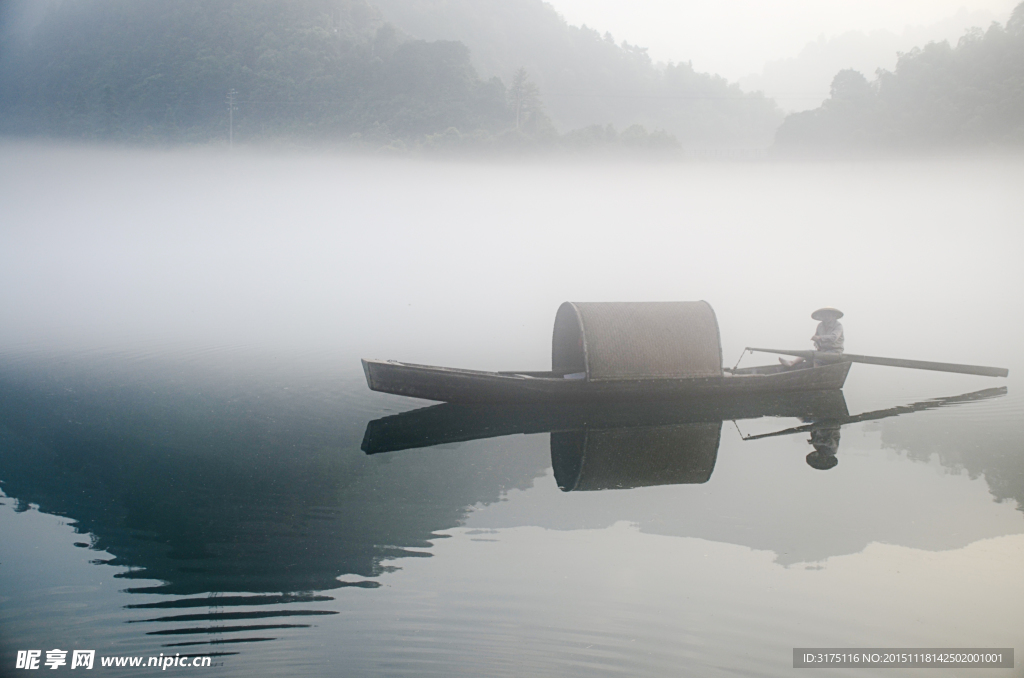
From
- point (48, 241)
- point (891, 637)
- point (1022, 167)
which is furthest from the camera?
point (1022, 167)

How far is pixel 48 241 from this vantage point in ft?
231

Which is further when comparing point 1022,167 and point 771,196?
point 771,196

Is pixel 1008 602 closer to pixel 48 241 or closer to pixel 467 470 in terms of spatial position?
pixel 467 470

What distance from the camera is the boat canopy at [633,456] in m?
8.95

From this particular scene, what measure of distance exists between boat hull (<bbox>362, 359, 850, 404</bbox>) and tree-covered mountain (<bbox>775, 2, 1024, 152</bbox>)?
8174 cm

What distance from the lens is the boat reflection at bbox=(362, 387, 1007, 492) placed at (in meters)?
9.35

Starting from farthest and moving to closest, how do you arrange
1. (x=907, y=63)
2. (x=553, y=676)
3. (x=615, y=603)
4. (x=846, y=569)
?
(x=907, y=63) → (x=846, y=569) → (x=615, y=603) → (x=553, y=676)

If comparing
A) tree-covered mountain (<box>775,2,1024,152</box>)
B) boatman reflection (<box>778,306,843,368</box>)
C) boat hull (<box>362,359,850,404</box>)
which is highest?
tree-covered mountain (<box>775,2,1024,152</box>)

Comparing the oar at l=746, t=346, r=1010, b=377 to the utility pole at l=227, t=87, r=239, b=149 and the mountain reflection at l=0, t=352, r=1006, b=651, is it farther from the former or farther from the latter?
the utility pole at l=227, t=87, r=239, b=149

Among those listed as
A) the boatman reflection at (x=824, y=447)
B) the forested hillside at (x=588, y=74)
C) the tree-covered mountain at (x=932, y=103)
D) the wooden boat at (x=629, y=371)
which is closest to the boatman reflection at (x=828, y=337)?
the wooden boat at (x=629, y=371)

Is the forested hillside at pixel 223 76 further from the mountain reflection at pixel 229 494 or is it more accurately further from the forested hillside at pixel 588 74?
the mountain reflection at pixel 229 494

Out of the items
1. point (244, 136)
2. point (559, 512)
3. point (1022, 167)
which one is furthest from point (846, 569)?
point (244, 136)

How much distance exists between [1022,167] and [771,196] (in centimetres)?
2561

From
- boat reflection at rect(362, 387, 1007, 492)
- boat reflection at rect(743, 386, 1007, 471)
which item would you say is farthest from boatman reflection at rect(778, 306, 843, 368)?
boat reflection at rect(743, 386, 1007, 471)
